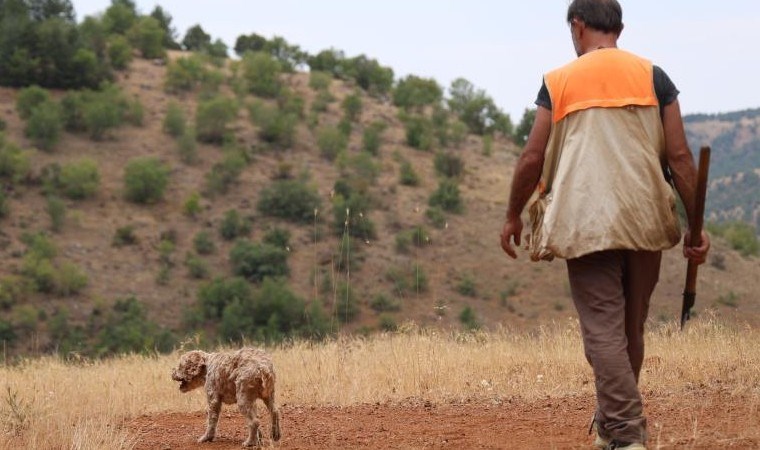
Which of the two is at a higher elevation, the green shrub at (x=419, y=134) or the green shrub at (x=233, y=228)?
the green shrub at (x=419, y=134)

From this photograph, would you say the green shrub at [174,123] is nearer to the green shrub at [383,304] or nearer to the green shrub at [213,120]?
the green shrub at [213,120]

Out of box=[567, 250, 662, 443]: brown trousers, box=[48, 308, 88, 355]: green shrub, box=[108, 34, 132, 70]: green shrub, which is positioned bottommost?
box=[48, 308, 88, 355]: green shrub

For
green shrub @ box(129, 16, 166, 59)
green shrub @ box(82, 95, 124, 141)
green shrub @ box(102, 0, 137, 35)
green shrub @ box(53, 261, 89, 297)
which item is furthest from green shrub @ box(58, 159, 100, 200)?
green shrub @ box(102, 0, 137, 35)

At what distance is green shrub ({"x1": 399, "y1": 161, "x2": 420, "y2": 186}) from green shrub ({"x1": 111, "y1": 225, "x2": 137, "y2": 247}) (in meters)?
13.4

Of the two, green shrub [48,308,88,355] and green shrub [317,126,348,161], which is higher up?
green shrub [317,126,348,161]

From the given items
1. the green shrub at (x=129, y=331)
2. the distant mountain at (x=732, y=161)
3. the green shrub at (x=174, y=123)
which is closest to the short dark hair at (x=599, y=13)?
the green shrub at (x=129, y=331)

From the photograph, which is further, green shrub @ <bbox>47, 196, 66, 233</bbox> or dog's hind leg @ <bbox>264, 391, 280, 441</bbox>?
green shrub @ <bbox>47, 196, 66, 233</bbox>

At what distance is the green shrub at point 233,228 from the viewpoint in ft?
151

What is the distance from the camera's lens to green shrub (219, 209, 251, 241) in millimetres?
46062

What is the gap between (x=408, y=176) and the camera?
52.1m

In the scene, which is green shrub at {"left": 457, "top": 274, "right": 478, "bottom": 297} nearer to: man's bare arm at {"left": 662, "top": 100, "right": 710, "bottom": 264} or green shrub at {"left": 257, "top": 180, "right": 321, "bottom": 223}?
green shrub at {"left": 257, "top": 180, "right": 321, "bottom": 223}

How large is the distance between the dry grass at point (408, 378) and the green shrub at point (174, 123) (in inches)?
1714

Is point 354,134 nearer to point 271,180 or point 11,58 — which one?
point 271,180

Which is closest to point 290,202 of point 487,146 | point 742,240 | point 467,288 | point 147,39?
point 467,288
